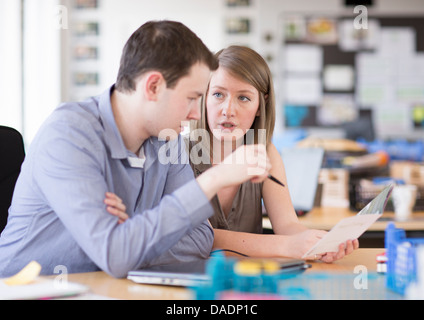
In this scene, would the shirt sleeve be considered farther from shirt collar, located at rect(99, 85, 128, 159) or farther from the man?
shirt collar, located at rect(99, 85, 128, 159)

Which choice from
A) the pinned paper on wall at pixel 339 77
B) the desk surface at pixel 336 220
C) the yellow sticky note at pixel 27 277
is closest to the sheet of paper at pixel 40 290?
the yellow sticky note at pixel 27 277

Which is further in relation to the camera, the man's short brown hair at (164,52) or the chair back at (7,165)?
the chair back at (7,165)

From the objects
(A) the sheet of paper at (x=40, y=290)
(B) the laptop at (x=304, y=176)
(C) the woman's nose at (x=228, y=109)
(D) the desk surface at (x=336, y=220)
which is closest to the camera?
(A) the sheet of paper at (x=40, y=290)

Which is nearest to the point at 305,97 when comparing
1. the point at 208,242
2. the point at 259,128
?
the point at 259,128

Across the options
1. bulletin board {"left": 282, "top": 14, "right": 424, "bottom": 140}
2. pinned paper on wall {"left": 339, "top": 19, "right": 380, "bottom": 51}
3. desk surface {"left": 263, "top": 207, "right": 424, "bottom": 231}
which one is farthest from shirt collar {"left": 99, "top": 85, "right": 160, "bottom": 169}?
pinned paper on wall {"left": 339, "top": 19, "right": 380, "bottom": 51}

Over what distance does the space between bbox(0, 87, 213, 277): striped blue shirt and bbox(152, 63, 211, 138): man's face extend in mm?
128

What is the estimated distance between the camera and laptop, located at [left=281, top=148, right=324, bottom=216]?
2.53 metres

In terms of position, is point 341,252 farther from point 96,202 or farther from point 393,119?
point 393,119

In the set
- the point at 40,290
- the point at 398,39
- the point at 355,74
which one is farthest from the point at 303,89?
the point at 40,290

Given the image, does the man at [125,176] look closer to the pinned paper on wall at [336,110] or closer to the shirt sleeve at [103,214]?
the shirt sleeve at [103,214]

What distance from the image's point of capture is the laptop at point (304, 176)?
2.53m

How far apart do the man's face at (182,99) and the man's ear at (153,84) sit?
15mm

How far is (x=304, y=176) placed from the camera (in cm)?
258

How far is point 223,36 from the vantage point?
268 inches
